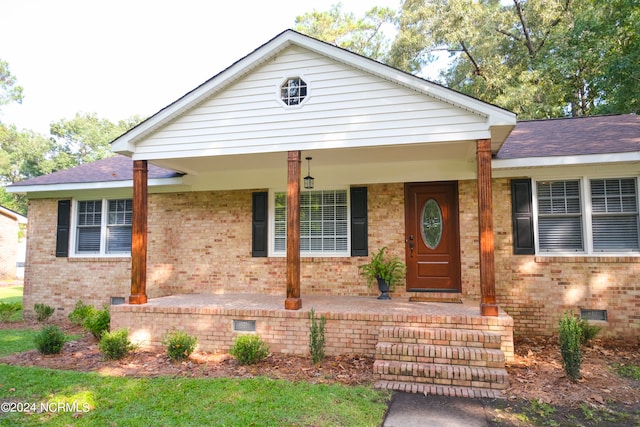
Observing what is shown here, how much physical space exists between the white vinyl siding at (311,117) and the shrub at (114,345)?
10.0ft

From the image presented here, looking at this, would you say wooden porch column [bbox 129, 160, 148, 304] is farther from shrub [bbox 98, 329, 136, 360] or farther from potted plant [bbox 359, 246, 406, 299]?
potted plant [bbox 359, 246, 406, 299]

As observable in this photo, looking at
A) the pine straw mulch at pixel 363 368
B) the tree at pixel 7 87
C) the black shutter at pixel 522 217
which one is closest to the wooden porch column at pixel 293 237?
the pine straw mulch at pixel 363 368

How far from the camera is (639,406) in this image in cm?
396

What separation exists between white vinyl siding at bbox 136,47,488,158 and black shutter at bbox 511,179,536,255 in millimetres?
2083

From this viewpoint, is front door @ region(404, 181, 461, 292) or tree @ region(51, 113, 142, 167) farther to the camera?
tree @ region(51, 113, 142, 167)

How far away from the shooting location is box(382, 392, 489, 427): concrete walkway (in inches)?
140

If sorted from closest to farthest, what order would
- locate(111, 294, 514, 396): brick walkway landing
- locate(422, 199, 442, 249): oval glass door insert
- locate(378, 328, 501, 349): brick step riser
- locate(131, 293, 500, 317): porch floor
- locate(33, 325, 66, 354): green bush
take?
locate(111, 294, 514, 396): brick walkway landing → locate(378, 328, 501, 349): brick step riser → locate(131, 293, 500, 317): porch floor → locate(33, 325, 66, 354): green bush → locate(422, 199, 442, 249): oval glass door insert

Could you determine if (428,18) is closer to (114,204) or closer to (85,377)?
(114,204)

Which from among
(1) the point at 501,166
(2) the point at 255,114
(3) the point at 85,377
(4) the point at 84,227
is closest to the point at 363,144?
(2) the point at 255,114

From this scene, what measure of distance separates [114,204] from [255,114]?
5.00 m

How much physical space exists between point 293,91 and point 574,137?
17.6 feet

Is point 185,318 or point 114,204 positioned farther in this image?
point 114,204

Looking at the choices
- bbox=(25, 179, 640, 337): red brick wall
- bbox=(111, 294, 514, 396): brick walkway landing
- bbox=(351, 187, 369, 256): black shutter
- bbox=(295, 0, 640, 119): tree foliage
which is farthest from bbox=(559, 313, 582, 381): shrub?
bbox=(295, 0, 640, 119): tree foliage

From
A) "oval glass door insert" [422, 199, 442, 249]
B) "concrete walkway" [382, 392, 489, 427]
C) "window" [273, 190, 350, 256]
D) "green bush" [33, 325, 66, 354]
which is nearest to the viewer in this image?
"concrete walkway" [382, 392, 489, 427]
